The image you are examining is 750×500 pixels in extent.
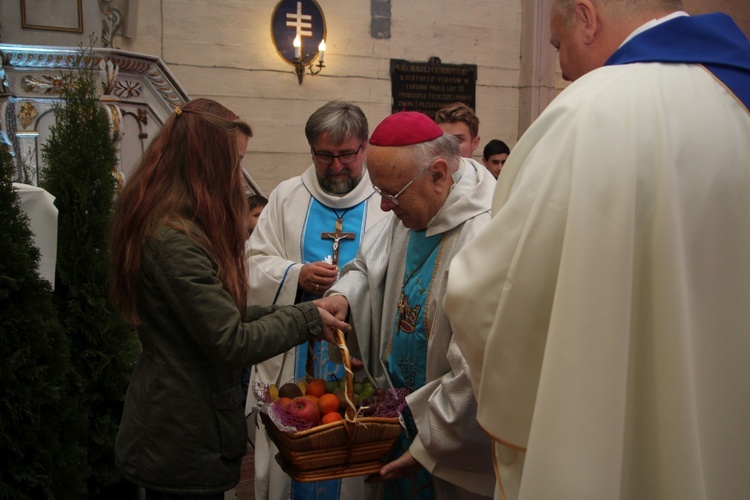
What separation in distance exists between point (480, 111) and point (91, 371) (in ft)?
20.5

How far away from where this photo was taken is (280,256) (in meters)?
3.71

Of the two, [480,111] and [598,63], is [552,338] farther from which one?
[480,111]

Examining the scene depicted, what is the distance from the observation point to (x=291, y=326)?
2.28m

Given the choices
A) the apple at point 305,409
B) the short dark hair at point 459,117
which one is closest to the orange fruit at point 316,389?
the apple at point 305,409

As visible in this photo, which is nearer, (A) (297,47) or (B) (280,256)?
(B) (280,256)

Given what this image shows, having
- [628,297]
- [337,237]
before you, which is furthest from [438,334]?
[337,237]

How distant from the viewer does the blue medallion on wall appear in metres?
7.68

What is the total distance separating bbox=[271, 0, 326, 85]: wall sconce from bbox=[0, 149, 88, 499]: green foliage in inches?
210

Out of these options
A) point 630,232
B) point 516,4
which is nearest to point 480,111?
point 516,4

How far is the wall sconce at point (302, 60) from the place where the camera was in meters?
7.66

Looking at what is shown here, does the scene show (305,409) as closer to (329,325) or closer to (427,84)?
(329,325)

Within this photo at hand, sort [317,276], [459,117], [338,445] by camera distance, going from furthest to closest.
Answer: [459,117] → [317,276] → [338,445]

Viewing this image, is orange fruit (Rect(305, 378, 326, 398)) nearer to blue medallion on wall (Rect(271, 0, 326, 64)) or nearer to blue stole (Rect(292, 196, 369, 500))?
blue stole (Rect(292, 196, 369, 500))

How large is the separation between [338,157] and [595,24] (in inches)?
77.4
